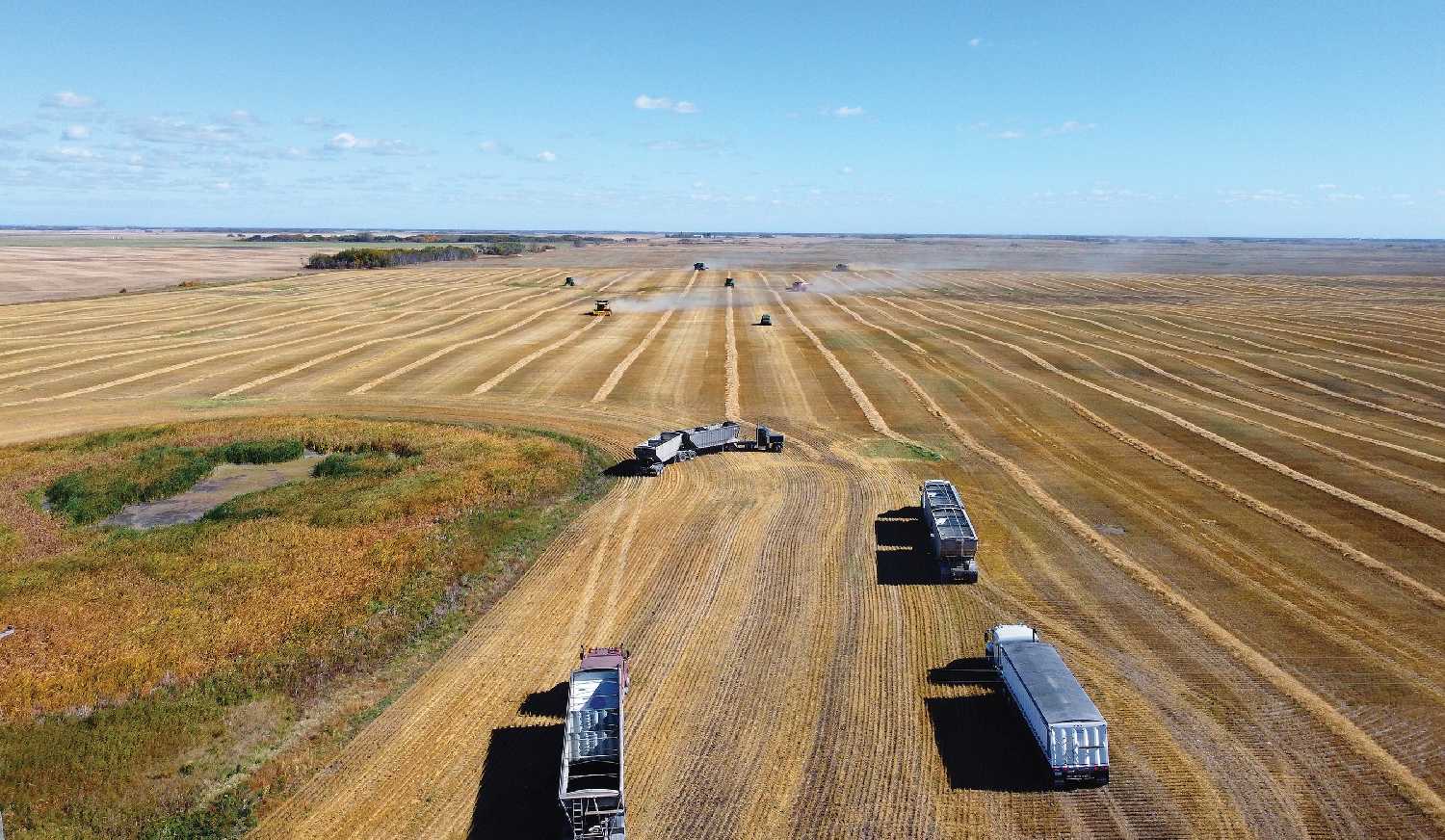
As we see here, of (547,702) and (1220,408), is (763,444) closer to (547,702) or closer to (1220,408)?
(547,702)

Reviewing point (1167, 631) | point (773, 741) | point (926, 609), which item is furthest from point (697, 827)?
point (1167, 631)

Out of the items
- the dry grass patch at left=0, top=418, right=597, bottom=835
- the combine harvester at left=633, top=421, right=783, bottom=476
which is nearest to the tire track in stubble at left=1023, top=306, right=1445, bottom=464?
the combine harvester at left=633, top=421, right=783, bottom=476

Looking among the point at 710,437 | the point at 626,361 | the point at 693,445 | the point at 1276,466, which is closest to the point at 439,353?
the point at 626,361

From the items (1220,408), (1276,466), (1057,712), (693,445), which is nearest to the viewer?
(1057,712)

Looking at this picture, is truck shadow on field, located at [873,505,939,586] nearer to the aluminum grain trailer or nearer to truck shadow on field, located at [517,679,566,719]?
the aluminum grain trailer

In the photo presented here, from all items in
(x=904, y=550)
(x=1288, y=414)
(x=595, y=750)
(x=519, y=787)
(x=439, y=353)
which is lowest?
(x=519, y=787)

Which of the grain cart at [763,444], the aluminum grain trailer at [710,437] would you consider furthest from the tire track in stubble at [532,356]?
the grain cart at [763,444]

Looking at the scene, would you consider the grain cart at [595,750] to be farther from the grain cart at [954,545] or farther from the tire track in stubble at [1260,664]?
the tire track in stubble at [1260,664]
